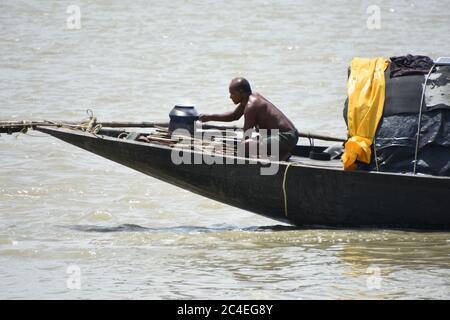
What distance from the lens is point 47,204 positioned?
1070cm

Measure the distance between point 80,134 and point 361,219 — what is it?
8.62 ft

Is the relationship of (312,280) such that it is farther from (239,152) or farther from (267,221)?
(267,221)

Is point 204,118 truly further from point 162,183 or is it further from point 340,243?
point 162,183

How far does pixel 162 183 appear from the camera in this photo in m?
12.0

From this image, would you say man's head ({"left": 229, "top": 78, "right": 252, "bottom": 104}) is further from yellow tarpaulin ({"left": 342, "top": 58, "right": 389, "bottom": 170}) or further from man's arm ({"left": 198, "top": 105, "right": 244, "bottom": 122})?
yellow tarpaulin ({"left": 342, "top": 58, "right": 389, "bottom": 170})

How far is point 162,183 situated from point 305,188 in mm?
3564

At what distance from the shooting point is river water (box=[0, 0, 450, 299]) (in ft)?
24.9

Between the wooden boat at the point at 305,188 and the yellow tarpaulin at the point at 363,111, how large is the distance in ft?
0.53

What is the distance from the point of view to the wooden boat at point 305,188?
8484mm

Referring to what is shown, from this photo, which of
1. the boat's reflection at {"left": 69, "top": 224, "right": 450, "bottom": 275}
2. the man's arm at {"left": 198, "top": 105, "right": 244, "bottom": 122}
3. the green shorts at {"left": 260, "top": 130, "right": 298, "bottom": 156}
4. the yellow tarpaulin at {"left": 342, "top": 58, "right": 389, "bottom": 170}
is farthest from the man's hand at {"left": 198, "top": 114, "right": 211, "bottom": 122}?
the yellow tarpaulin at {"left": 342, "top": 58, "right": 389, "bottom": 170}

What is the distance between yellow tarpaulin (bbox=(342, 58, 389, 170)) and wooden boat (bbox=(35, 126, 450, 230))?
16 cm

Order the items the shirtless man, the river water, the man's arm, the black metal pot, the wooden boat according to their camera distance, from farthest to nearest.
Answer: the black metal pot → the man's arm → the shirtless man → the wooden boat → the river water

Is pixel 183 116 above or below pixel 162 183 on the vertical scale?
above

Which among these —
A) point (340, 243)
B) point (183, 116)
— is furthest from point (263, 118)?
point (340, 243)
